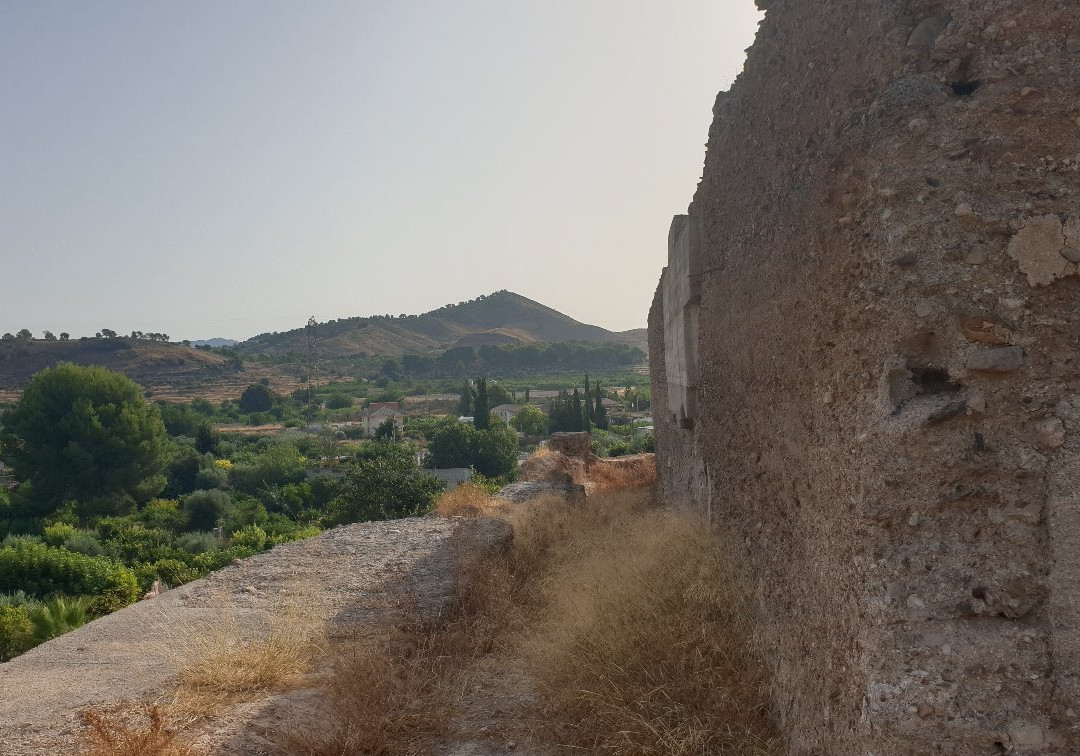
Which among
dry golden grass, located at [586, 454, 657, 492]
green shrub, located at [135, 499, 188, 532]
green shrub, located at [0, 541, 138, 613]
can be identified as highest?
dry golden grass, located at [586, 454, 657, 492]

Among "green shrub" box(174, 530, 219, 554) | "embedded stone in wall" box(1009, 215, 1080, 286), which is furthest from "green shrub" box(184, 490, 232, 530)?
"embedded stone in wall" box(1009, 215, 1080, 286)

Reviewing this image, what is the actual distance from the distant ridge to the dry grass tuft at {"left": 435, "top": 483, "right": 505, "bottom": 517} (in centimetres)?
11645

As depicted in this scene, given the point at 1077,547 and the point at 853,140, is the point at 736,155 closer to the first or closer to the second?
the point at 853,140

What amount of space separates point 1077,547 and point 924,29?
174 cm

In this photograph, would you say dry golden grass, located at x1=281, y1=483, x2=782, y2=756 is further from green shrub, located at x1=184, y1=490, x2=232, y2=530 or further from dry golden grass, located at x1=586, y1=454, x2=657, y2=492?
green shrub, located at x1=184, y1=490, x2=232, y2=530

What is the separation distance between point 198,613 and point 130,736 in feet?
8.11

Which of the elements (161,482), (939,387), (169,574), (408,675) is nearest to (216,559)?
(169,574)

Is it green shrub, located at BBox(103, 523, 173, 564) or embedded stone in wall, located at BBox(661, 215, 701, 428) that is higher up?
embedded stone in wall, located at BBox(661, 215, 701, 428)

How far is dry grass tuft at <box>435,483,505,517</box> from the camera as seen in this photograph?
9703mm

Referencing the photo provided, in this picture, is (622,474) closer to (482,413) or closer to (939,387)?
(939,387)

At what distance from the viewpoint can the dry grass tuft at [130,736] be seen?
3.06 meters

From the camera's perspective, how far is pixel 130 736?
316 cm

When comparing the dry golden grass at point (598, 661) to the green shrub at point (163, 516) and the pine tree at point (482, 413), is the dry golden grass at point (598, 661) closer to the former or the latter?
the green shrub at point (163, 516)

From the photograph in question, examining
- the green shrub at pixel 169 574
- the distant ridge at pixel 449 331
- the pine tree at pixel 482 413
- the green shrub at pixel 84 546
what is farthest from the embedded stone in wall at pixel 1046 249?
the distant ridge at pixel 449 331
